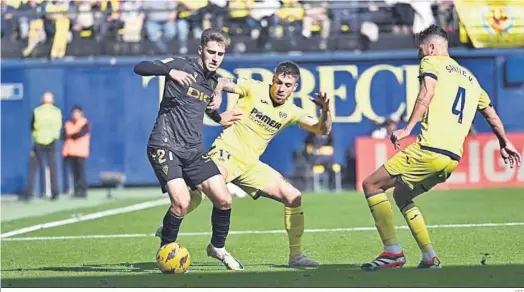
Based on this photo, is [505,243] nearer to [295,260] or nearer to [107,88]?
[295,260]

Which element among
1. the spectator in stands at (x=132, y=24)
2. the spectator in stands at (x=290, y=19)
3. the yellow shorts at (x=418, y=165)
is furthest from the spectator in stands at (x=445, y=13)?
the yellow shorts at (x=418, y=165)

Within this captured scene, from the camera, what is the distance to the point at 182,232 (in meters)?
15.5

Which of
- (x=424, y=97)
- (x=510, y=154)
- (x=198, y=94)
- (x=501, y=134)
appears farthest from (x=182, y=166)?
(x=510, y=154)

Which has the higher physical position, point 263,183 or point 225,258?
→ point 263,183

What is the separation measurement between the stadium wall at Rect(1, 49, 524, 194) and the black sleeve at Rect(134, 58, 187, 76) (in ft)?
48.3

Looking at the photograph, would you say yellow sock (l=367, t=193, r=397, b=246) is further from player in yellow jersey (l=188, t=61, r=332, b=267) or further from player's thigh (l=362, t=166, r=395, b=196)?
player in yellow jersey (l=188, t=61, r=332, b=267)

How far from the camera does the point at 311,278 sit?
31.1 ft

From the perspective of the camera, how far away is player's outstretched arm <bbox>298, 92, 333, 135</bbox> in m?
10.8

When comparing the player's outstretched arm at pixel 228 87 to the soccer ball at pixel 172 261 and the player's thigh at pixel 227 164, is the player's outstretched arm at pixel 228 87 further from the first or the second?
the soccer ball at pixel 172 261

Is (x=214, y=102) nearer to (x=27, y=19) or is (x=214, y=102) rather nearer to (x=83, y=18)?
(x=83, y=18)

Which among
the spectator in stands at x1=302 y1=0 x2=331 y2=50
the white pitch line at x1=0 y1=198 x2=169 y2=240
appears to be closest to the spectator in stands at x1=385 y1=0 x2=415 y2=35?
the spectator in stands at x1=302 y1=0 x2=331 y2=50

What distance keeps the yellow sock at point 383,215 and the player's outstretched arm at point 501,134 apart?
1.21m

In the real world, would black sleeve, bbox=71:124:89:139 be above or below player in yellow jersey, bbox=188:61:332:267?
below

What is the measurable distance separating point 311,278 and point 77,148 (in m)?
14.9
